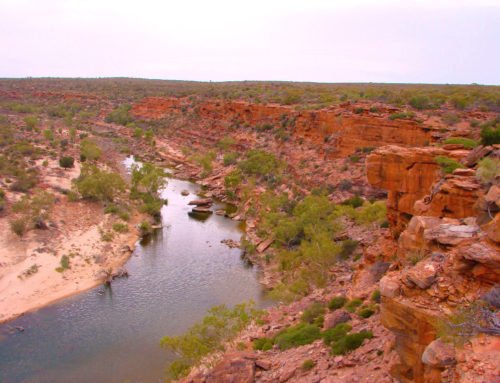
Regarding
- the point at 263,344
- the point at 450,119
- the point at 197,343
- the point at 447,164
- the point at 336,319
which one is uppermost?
the point at 450,119

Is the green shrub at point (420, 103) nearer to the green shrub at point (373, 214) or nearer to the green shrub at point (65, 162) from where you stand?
the green shrub at point (373, 214)

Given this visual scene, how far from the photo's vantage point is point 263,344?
20.0m

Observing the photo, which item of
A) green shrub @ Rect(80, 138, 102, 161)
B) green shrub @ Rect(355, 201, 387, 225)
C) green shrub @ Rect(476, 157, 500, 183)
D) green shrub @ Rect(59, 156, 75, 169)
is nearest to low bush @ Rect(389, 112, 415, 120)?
green shrub @ Rect(355, 201, 387, 225)

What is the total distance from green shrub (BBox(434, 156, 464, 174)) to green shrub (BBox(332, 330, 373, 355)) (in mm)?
7599

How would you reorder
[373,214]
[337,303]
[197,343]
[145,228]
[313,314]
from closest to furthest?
1. [197,343]
2. [337,303]
3. [313,314]
4. [373,214]
5. [145,228]

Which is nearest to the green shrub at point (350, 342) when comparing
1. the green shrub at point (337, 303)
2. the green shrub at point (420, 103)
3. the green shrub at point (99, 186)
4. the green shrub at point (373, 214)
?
the green shrub at point (337, 303)

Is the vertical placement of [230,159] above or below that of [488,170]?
below

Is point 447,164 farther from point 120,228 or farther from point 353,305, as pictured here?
point 120,228

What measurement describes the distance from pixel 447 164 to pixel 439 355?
11718mm

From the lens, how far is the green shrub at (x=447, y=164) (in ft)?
61.6

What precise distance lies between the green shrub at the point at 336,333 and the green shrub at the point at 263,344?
277 cm

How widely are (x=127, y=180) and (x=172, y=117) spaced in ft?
123

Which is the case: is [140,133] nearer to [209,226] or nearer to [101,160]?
[101,160]

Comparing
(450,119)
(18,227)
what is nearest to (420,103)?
(450,119)
